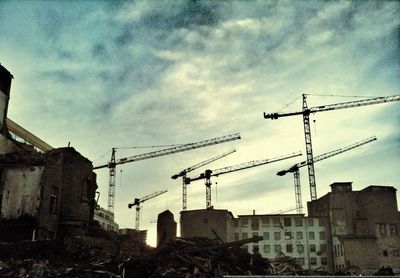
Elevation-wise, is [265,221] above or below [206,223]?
above

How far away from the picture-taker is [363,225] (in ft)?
244

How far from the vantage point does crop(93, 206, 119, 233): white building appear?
9324 centimetres

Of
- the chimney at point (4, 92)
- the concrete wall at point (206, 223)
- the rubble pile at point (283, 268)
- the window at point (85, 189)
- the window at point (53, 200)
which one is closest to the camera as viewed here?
the rubble pile at point (283, 268)

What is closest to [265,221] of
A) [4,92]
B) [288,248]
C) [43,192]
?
[288,248]

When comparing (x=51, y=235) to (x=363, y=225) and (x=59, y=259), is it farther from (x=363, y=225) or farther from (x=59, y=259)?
(x=363, y=225)

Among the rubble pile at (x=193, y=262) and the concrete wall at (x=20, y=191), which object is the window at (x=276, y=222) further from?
the concrete wall at (x=20, y=191)

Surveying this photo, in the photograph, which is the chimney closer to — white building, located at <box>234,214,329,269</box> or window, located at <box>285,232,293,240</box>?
white building, located at <box>234,214,329,269</box>

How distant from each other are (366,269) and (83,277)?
2364 inches

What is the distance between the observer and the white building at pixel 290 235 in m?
81.5

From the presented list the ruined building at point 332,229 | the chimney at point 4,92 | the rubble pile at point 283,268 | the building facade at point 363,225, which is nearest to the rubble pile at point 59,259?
the rubble pile at point 283,268

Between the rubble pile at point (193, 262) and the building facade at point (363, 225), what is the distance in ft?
180

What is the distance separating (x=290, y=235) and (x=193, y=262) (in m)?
70.4

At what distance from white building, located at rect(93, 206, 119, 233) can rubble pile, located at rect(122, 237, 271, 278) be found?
7538 cm

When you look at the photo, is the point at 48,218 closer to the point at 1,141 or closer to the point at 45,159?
the point at 45,159
